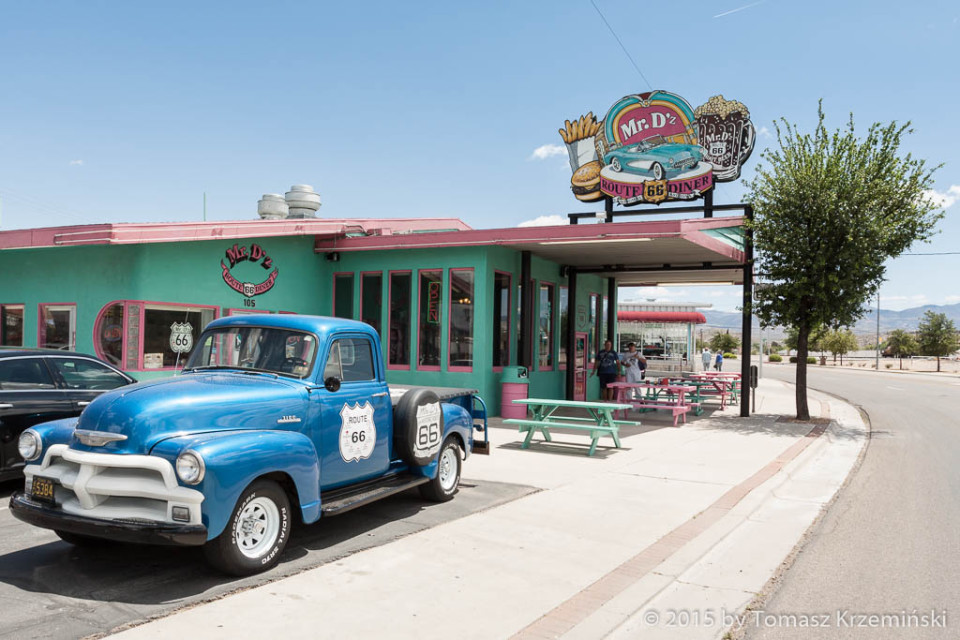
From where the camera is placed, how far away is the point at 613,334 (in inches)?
894

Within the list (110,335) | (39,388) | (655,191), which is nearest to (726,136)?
(655,191)

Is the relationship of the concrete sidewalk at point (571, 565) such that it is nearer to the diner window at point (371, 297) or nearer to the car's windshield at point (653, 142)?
the diner window at point (371, 297)

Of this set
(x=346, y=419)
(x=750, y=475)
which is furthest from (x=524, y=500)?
(x=750, y=475)

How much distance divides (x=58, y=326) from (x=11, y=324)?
5.43ft

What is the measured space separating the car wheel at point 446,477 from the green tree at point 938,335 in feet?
227

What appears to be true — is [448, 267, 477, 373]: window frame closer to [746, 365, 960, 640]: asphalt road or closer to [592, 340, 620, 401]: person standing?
[592, 340, 620, 401]: person standing

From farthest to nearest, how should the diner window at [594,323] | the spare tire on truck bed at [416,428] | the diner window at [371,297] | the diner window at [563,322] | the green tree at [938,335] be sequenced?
the green tree at [938,335] < the diner window at [594,323] < the diner window at [563,322] < the diner window at [371,297] < the spare tire on truck bed at [416,428]

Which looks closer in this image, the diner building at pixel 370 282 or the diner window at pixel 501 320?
the diner building at pixel 370 282

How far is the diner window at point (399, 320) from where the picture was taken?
16.3 meters

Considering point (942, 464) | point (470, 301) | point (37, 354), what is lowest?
point (942, 464)

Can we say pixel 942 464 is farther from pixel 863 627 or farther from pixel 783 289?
pixel 863 627

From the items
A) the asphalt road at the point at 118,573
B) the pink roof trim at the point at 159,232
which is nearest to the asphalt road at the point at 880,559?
the asphalt road at the point at 118,573

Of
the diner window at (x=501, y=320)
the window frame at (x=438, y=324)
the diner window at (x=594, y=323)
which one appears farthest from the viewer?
the diner window at (x=594, y=323)

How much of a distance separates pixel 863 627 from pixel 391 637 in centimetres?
304
